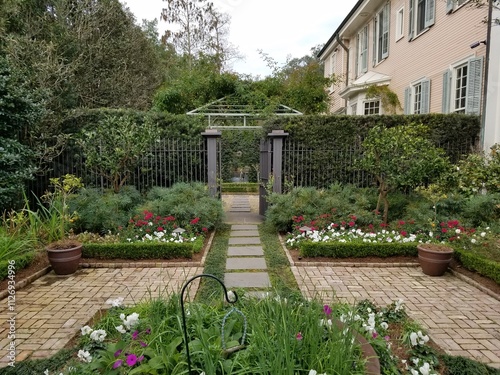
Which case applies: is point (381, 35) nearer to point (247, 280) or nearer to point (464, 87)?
point (464, 87)

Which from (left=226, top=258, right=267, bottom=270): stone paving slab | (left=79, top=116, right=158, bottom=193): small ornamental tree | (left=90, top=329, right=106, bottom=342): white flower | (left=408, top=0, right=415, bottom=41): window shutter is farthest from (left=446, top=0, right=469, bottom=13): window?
(left=90, top=329, right=106, bottom=342): white flower

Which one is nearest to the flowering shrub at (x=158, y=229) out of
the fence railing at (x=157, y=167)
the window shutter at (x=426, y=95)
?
the fence railing at (x=157, y=167)

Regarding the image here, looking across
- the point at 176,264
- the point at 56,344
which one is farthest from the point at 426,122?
the point at 56,344

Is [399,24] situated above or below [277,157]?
above

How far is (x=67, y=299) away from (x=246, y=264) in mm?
2353

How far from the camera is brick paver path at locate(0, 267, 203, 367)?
2865 millimetres

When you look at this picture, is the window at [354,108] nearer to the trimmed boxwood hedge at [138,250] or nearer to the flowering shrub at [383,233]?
the flowering shrub at [383,233]

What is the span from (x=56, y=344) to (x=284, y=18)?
Result: 6.59 meters

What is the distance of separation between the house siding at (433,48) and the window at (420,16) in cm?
17

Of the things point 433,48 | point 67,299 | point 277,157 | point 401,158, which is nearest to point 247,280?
point 67,299

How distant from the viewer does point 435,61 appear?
970 cm

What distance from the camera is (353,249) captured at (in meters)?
5.11

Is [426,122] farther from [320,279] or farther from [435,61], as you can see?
[320,279]

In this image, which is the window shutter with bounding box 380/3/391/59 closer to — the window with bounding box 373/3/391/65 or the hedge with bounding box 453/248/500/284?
the window with bounding box 373/3/391/65
